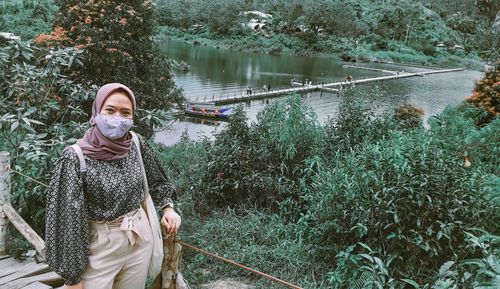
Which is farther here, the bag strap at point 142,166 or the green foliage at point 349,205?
the green foliage at point 349,205

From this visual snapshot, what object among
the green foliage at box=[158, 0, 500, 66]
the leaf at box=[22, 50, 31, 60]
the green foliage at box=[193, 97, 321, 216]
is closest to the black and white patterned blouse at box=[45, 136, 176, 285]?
the leaf at box=[22, 50, 31, 60]

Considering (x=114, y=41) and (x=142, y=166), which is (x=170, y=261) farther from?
(x=114, y=41)

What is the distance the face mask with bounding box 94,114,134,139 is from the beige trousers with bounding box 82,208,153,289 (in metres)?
0.31

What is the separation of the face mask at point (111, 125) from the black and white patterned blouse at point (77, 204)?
10 cm

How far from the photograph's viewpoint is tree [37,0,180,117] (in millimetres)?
9844

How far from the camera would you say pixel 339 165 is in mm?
4488

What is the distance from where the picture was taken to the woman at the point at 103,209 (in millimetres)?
1565

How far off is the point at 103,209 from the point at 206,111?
17.3 m

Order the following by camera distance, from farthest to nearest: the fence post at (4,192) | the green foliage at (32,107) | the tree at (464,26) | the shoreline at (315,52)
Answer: the tree at (464,26), the shoreline at (315,52), the green foliage at (32,107), the fence post at (4,192)

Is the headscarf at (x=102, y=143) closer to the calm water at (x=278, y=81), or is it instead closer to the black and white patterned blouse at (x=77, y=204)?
the black and white patterned blouse at (x=77, y=204)

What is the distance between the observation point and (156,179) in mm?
1932

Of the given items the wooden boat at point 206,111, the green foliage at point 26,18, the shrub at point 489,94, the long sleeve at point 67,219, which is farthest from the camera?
the green foliage at point 26,18

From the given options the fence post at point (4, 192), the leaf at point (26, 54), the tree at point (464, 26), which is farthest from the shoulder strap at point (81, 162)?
the tree at point (464, 26)

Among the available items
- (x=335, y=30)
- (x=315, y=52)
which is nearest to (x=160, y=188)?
(x=315, y=52)
